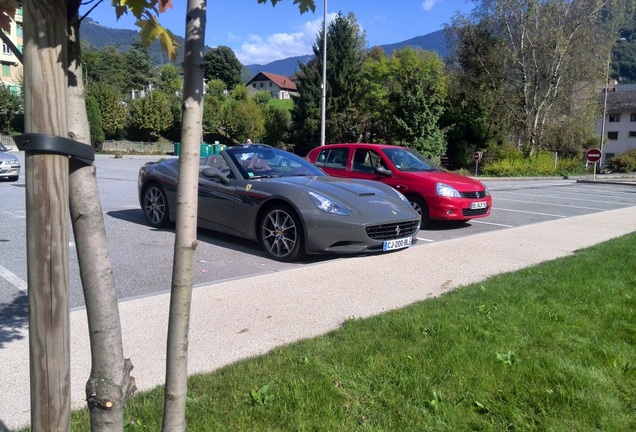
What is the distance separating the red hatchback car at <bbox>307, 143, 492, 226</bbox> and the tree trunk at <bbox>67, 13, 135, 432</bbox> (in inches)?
315

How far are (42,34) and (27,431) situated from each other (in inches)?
74.1

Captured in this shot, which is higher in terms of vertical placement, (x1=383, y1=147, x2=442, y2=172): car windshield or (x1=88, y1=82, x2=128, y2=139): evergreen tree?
(x1=88, y1=82, x2=128, y2=139): evergreen tree

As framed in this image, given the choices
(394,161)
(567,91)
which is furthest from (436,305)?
(567,91)

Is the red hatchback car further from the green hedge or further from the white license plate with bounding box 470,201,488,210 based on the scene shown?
the green hedge

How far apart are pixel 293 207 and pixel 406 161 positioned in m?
4.32

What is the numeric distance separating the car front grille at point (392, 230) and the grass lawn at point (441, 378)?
2096mm

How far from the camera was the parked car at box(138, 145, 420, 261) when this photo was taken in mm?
6480

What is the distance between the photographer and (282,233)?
22.0ft

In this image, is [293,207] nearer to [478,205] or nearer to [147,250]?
[147,250]

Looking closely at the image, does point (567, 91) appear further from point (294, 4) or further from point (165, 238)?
point (294, 4)

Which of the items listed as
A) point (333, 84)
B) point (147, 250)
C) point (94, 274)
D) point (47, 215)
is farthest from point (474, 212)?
point (333, 84)

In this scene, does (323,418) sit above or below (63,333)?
below

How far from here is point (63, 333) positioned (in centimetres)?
178

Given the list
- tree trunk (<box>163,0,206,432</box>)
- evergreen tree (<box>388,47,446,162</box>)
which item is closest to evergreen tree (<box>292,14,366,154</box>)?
evergreen tree (<box>388,47,446,162</box>)
